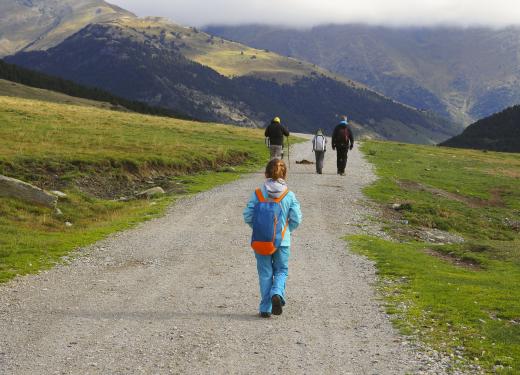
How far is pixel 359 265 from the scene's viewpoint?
1711 centimetres

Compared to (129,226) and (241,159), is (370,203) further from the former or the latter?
(241,159)

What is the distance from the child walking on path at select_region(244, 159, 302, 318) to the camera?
38.6 ft

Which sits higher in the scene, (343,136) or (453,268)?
(343,136)

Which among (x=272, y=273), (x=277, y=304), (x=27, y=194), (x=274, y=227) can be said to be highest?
(x=274, y=227)

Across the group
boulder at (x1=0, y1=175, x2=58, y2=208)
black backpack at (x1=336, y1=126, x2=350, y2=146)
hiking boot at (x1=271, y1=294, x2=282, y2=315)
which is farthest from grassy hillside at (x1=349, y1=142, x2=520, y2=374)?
boulder at (x1=0, y1=175, x2=58, y2=208)

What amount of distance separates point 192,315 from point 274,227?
7.85ft

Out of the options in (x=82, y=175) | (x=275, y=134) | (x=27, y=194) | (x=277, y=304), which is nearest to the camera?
(x=277, y=304)

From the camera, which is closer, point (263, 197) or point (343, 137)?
point (263, 197)

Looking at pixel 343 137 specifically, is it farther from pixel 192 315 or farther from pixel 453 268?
pixel 192 315

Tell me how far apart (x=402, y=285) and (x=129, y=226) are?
11.3 meters

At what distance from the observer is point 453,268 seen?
59.3ft

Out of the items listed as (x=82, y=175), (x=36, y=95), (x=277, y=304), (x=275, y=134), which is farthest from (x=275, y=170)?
(x=36, y=95)

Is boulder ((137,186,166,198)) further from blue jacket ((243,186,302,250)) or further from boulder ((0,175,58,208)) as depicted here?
blue jacket ((243,186,302,250))

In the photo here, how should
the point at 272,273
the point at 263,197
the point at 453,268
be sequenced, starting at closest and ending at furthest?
the point at 263,197 < the point at 272,273 < the point at 453,268
